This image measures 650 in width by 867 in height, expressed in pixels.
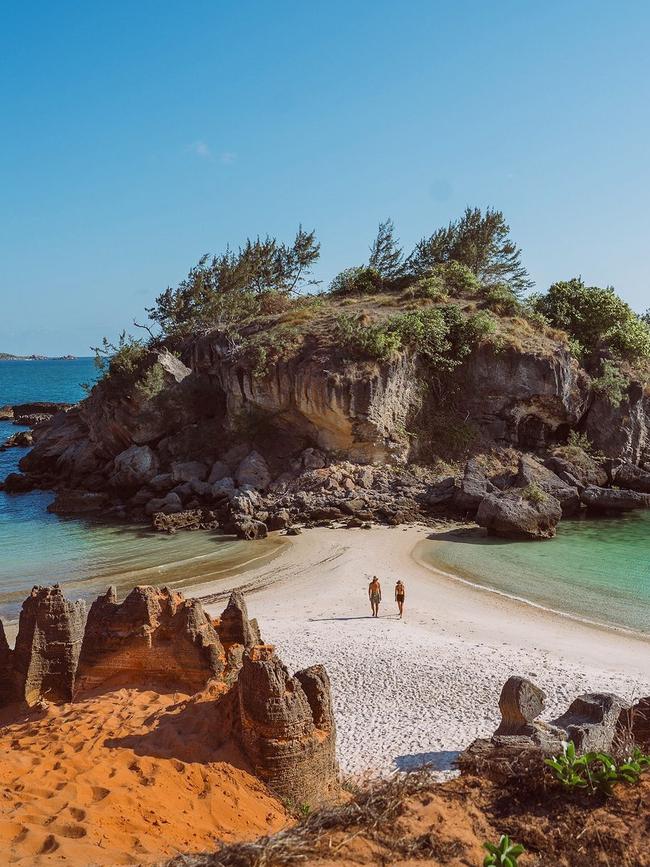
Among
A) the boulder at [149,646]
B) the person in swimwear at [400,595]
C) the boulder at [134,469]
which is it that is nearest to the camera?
the boulder at [149,646]

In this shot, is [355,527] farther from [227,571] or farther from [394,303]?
[394,303]

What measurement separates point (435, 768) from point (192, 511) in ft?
82.8

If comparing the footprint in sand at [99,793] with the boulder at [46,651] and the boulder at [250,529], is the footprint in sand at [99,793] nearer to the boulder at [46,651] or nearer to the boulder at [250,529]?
the boulder at [46,651]

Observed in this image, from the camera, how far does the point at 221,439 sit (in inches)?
1655

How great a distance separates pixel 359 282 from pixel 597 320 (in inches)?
724

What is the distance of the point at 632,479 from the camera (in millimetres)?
39469

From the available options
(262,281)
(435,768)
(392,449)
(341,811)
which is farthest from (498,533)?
(262,281)

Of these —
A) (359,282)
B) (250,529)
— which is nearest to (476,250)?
(359,282)

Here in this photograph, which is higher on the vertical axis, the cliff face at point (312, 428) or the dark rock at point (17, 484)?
the cliff face at point (312, 428)

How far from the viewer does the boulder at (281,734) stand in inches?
322

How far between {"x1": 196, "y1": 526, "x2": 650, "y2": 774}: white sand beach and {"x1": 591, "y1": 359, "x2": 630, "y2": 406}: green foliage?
21529mm

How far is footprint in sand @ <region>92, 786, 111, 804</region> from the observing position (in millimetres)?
7254

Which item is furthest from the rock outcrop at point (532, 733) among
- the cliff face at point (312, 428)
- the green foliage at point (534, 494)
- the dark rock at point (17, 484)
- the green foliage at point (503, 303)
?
the dark rock at point (17, 484)

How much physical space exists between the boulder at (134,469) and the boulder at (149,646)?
30.5m
